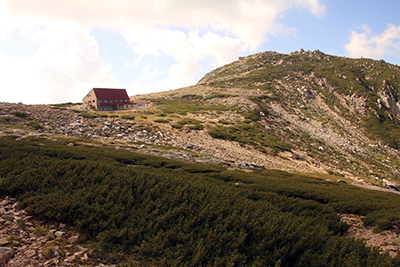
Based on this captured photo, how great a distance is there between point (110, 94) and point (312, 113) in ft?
250

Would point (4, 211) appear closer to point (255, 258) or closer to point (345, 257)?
point (255, 258)

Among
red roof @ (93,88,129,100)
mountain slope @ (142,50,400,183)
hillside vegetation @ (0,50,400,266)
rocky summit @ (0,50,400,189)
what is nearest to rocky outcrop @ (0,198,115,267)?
hillside vegetation @ (0,50,400,266)

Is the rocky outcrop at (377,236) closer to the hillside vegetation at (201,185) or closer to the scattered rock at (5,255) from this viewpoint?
the hillside vegetation at (201,185)

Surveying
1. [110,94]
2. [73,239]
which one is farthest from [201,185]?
[110,94]

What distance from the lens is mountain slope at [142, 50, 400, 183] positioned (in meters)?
48.3

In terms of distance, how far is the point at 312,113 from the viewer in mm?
87188

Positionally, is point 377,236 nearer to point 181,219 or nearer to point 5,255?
point 181,219

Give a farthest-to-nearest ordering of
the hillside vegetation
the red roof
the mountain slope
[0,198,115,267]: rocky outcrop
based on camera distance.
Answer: the red roof, the mountain slope, the hillside vegetation, [0,198,115,267]: rocky outcrop

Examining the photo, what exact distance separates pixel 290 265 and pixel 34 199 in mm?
12788

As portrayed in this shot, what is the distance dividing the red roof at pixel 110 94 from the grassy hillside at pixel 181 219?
A: 161ft

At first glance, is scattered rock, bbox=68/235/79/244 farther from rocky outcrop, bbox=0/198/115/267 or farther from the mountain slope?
the mountain slope

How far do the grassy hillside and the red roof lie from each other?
161 feet

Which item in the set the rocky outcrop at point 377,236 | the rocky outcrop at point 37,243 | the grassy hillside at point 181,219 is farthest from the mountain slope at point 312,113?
the rocky outcrop at point 37,243

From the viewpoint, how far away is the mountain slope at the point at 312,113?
4834 cm
